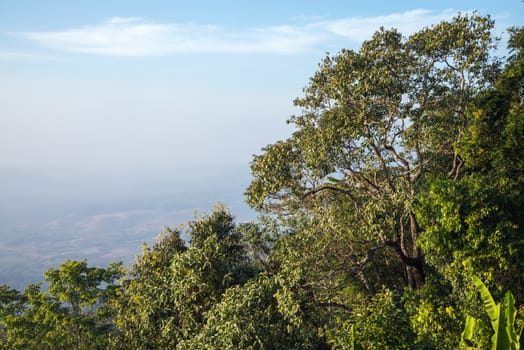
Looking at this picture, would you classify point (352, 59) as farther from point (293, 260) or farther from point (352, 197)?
point (293, 260)

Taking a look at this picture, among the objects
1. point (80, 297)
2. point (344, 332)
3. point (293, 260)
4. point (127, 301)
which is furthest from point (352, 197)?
point (80, 297)

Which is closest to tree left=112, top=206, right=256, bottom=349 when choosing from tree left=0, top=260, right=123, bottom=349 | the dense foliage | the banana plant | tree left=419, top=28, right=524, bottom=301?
the dense foliage

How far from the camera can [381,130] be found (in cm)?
1471

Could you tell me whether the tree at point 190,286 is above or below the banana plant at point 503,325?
below

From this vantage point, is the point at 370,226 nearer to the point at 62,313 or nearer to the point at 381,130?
the point at 381,130

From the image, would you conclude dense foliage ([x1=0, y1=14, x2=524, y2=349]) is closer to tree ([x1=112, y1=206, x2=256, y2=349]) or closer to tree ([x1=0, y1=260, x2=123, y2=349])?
tree ([x1=112, y1=206, x2=256, y2=349])

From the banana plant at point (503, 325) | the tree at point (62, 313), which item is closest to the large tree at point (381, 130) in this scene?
the banana plant at point (503, 325)

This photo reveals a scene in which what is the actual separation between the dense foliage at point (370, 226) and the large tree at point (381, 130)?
4cm

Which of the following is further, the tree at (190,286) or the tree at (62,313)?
the tree at (62,313)

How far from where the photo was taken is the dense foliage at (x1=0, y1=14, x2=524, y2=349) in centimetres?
1059

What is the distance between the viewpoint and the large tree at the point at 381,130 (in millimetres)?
13938

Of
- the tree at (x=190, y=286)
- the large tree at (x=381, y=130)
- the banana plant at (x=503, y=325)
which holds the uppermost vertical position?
the large tree at (x=381, y=130)

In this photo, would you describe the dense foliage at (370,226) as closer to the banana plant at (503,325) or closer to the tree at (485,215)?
the tree at (485,215)

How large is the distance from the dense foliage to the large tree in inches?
1.7
